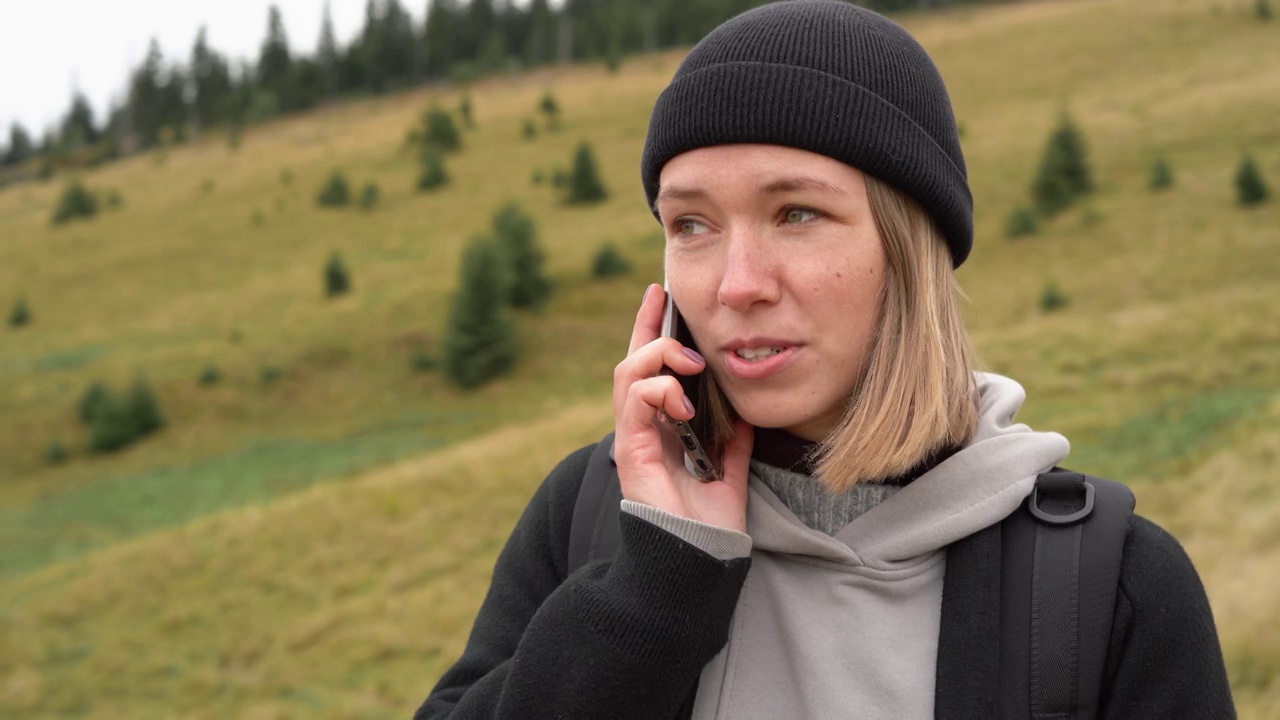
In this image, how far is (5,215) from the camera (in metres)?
54.2

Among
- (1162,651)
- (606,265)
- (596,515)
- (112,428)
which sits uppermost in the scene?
(596,515)

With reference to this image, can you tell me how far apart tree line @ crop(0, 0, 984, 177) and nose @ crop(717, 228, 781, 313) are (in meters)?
71.4

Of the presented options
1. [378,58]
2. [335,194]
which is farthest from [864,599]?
→ [378,58]

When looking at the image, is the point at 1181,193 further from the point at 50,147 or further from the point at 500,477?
the point at 50,147

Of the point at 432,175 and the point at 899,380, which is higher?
the point at 899,380

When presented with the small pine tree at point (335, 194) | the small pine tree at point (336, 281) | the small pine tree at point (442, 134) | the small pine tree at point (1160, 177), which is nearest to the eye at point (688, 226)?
the small pine tree at point (1160, 177)

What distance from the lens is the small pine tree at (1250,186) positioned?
2320 centimetres

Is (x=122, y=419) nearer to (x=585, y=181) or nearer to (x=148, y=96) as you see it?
(x=585, y=181)

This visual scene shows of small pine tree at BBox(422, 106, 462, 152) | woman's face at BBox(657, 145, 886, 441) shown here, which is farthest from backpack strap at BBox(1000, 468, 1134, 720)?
small pine tree at BBox(422, 106, 462, 152)

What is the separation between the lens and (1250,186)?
23312mm

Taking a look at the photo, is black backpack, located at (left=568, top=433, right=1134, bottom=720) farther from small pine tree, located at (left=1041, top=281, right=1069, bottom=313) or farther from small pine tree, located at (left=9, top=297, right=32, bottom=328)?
small pine tree, located at (left=9, top=297, right=32, bottom=328)

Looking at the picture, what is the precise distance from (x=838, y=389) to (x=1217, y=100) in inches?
1476

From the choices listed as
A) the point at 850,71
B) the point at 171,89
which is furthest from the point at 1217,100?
the point at 171,89

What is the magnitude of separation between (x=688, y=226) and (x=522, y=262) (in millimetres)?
26048
